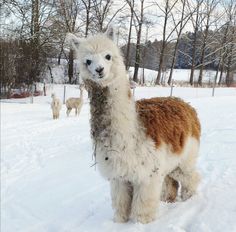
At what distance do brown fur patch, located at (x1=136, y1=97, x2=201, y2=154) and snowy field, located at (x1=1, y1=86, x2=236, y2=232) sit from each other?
2.48 feet

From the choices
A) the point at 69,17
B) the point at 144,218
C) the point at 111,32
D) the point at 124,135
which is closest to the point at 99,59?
the point at 111,32

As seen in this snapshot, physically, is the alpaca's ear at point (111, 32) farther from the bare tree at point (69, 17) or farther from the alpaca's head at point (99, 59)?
the bare tree at point (69, 17)

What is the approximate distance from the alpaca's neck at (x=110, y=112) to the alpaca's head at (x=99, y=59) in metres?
0.10

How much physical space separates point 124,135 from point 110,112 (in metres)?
0.25

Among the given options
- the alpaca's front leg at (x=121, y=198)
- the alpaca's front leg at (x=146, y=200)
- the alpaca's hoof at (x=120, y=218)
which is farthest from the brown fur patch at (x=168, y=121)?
the alpaca's hoof at (x=120, y=218)

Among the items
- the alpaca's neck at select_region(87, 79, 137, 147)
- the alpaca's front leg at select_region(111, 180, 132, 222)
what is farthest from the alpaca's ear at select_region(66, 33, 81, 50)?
the alpaca's front leg at select_region(111, 180, 132, 222)

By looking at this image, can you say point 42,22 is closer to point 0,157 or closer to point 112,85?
point 0,157

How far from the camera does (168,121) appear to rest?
14.2ft

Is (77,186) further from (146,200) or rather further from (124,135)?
(124,135)

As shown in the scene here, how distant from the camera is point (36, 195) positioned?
6566 mm

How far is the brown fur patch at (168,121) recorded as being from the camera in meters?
4.11

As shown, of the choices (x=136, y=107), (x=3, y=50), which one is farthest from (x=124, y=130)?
(x=3, y=50)

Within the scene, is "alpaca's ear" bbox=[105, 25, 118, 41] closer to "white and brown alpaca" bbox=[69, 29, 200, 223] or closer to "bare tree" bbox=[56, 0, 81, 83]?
"white and brown alpaca" bbox=[69, 29, 200, 223]

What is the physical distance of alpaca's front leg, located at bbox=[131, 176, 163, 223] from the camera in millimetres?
3969
